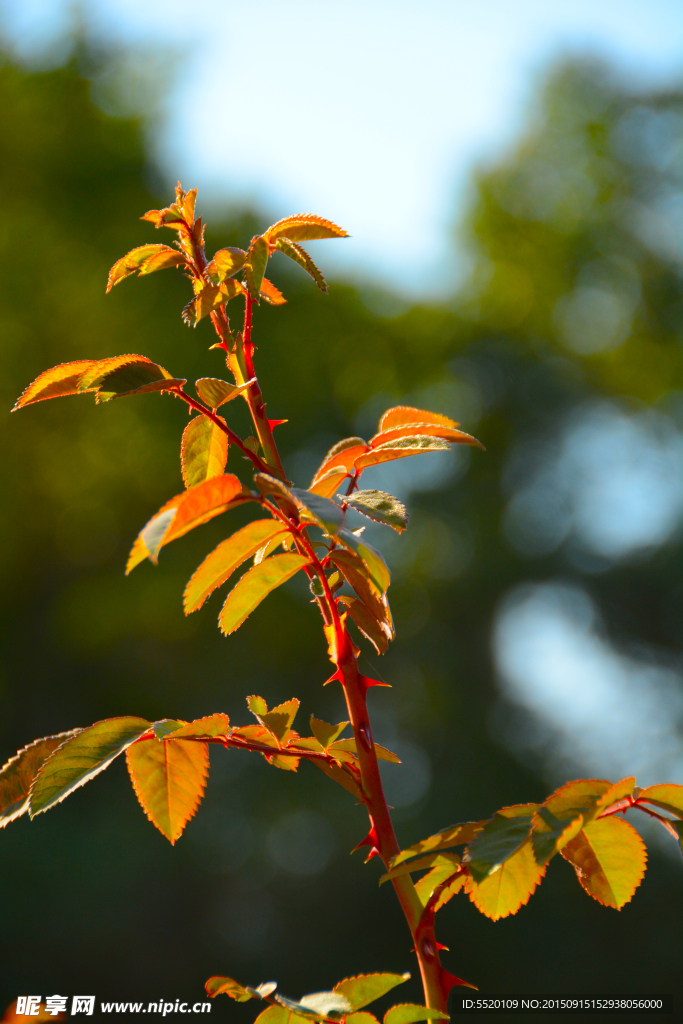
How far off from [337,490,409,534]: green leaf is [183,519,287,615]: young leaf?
0.03 metres

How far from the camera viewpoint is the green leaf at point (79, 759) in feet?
0.72

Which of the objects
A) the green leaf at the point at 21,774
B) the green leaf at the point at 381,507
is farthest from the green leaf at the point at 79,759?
the green leaf at the point at 381,507

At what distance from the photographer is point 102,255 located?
343 cm

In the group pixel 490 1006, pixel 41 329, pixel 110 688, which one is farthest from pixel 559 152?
pixel 490 1006

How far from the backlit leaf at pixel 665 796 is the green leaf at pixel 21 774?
21 centimetres

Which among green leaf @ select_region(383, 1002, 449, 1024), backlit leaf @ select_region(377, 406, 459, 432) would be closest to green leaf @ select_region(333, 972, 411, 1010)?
green leaf @ select_region(383, 1002, 449, 1024)

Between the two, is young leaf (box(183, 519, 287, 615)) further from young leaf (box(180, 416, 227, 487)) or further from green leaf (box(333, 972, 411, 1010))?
green leaf (box(333, 972, 411, 1010))

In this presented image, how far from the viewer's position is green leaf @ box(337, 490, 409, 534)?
0.23m

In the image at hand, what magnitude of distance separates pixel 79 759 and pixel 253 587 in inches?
3.5

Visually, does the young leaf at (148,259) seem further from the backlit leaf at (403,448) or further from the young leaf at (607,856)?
the young leaf at (607,856)

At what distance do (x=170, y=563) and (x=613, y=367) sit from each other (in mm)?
2493

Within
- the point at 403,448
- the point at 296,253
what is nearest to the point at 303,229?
the point at 296,253

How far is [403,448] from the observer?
0.27 m

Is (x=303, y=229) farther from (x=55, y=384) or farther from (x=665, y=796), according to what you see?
(x=665, y=796)
